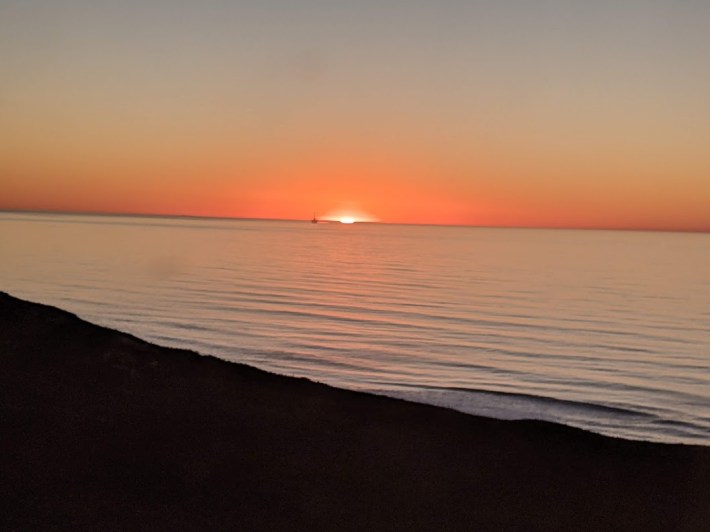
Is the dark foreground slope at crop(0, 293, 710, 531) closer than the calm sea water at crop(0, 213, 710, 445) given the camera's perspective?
Yes

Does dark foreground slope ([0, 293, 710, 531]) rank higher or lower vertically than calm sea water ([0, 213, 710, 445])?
lower

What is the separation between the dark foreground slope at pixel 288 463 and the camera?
5.25 meters

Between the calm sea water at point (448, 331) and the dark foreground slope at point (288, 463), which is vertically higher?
the calm sea water at point (448, 331)

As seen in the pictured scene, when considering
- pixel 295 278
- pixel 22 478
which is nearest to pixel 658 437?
pixel 22 478

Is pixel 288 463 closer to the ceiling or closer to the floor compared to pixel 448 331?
closer to the floor

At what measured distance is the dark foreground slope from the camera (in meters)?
5.25

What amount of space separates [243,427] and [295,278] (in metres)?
32.4

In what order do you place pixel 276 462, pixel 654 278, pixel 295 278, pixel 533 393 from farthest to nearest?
pixel 654 278, pixel 295 278, pixel 533 393, pixel 276 462

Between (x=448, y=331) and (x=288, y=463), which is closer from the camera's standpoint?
(x=288, y=463)

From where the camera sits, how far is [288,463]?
5.95m

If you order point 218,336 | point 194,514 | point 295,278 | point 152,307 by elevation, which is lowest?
point 194,514

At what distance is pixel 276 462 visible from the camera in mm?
5969

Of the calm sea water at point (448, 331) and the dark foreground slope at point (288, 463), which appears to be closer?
the dark foreground slope at point (288, 463)

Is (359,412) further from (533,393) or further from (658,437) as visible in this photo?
(533,393)
